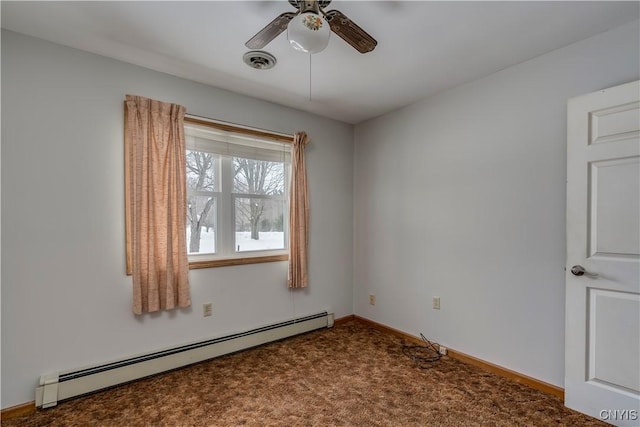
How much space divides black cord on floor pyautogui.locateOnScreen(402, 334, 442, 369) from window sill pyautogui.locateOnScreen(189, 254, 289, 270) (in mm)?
1514

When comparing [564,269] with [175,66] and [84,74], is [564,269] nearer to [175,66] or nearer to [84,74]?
[175,66]

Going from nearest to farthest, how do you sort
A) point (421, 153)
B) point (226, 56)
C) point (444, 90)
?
point (226, 56) → point (444, 90) → point (421, 153)

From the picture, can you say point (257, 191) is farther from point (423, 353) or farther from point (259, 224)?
point (423, 353)

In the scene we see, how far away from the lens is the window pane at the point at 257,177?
3029mm

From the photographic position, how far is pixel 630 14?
71.9 inches

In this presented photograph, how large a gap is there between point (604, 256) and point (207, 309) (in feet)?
9.81

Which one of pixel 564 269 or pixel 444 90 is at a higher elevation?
pixel 444 90

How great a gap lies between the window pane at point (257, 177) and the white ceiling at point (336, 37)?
0.74 m

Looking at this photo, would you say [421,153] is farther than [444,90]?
Yes

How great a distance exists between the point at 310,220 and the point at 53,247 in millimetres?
2221

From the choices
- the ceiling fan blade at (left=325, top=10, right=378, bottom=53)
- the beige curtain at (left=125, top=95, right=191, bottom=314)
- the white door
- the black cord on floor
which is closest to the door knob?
the white door

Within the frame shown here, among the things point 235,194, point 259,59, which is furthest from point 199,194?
point 259,59

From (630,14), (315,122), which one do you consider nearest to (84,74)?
(315,122)

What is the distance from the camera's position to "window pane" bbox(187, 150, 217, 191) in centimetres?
274
